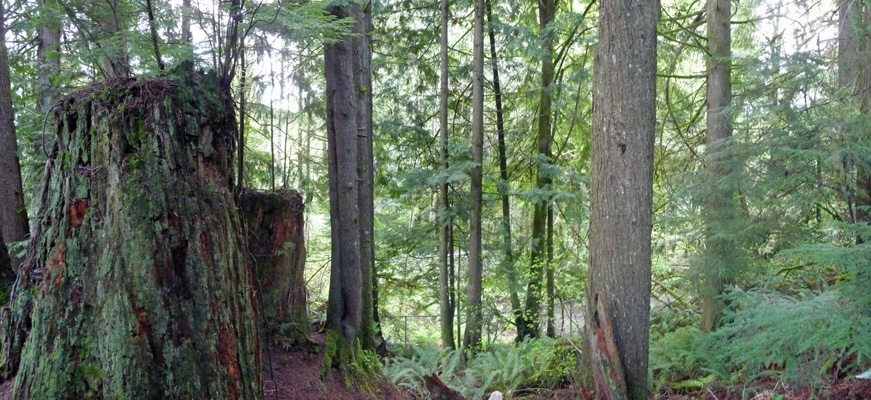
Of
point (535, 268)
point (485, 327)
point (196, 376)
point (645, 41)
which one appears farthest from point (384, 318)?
point (196, 376)

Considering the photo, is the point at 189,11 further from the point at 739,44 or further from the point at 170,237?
the point at 739,44

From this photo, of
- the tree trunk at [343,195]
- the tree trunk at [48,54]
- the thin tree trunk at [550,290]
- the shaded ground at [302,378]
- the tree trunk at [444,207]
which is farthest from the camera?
the thin tree trunk at [550,290]

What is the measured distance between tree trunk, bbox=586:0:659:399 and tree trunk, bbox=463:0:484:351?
5.31 meters

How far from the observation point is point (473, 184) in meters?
11.3

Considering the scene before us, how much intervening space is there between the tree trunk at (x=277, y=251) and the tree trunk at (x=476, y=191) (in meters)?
6.35

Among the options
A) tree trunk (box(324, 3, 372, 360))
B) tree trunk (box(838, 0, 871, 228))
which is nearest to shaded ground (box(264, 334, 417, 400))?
tree trunk (box(324, 3, 372, 360))

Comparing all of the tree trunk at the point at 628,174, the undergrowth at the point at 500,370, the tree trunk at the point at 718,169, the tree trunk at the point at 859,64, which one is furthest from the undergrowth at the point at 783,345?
the tree trunk at the point at 859,64

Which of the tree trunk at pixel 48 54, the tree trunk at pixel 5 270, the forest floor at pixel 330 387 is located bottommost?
the forest floor at pixel 330 387

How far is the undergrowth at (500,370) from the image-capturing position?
23.9 ft

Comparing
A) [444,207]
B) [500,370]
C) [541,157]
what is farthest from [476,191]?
[500,370]

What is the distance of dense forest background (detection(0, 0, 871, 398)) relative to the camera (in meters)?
4.80

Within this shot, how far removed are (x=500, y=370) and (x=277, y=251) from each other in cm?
495

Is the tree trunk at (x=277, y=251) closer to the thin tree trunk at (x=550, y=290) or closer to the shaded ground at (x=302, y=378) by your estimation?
the shaded ground at (x=302, y=378)

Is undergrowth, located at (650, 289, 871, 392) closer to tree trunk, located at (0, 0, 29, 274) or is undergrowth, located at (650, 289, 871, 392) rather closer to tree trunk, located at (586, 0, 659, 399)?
tree trunk, located at (586, 0, 659, 399)
